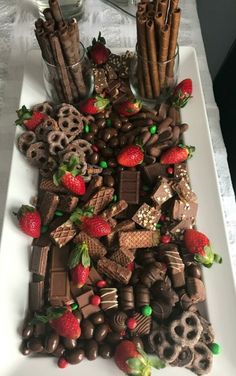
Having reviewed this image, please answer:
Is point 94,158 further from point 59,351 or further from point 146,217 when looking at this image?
point 59,351

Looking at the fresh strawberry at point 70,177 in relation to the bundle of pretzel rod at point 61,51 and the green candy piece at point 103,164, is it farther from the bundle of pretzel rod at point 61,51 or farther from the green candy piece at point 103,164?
the bundle of pretzel rod at point 61,51

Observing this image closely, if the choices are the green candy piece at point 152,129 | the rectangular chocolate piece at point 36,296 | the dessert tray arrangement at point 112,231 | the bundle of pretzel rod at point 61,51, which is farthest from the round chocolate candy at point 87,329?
the bundle of pretzel rod at point 61,51

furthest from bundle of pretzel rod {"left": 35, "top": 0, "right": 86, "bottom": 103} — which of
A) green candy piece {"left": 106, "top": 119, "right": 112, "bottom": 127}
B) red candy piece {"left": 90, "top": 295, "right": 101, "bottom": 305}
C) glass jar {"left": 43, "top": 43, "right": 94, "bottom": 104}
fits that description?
red candy piece {"left": 90, "top": 295, "right": 101, "bottom": 305}

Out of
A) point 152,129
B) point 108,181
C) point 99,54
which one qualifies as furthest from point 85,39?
point 108,181

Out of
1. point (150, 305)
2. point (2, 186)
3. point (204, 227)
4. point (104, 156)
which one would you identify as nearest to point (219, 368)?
point (150, 305)

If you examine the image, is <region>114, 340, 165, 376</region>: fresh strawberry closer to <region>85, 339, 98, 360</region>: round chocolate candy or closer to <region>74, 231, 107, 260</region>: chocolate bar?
<region>85, 339, 98, 360</region>: round chocolate candy

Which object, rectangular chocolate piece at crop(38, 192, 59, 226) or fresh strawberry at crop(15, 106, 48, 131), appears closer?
rectangular chocolate piece at crop(38, 192, 59, 226)
